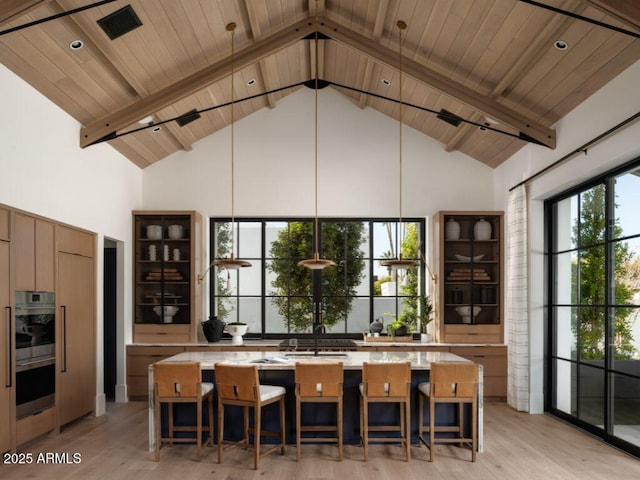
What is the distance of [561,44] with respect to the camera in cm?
519

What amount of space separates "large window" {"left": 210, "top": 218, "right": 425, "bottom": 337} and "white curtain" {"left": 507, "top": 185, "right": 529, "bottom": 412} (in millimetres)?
1577

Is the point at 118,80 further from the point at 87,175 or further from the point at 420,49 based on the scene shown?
the point at 420,49

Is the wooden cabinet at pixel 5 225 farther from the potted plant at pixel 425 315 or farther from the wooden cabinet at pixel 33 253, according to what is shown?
the potted plant at pixel 425 315

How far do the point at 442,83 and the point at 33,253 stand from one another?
4373mm

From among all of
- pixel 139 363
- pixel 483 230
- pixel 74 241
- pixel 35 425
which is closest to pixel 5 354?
pixel 35 425

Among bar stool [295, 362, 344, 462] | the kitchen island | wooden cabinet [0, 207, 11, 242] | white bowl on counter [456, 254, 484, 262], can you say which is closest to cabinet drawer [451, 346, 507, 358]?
white bowl on counter [456, 254, 484, 262]

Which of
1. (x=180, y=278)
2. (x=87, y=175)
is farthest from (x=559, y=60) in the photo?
(x=180, y=278)

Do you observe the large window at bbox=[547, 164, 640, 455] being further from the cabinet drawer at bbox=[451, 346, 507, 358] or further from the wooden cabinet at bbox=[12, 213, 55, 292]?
the wooden cabinet at bbox=[12, 213, 55, 292]

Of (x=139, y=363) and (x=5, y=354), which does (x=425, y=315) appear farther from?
(x=5, y=354)

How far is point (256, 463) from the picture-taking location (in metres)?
5.02

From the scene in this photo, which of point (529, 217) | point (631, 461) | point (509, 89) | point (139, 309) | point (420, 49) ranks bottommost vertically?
point (631, 461)

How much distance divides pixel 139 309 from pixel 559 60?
19.7 ft

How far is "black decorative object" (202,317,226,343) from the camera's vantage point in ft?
27.1

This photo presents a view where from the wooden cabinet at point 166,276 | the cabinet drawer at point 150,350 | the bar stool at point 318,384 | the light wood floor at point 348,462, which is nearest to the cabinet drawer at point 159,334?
the wooden cabinet at point 166,276
